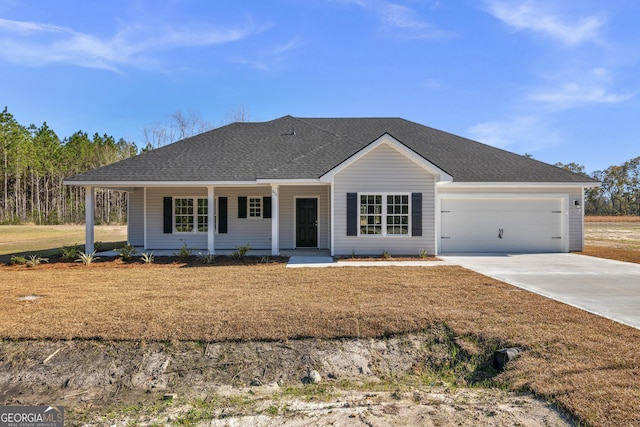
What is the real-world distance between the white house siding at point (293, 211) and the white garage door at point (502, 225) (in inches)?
183

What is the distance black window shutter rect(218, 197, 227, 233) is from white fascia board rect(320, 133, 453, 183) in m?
4.73

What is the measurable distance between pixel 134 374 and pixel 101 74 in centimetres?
2550

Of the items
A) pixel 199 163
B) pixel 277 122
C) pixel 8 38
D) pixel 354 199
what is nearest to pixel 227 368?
pixel 354 199

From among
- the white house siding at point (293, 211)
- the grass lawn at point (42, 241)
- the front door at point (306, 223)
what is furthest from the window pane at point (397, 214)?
the grass lawn at point (42, 241)

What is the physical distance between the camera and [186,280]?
888 centimetres

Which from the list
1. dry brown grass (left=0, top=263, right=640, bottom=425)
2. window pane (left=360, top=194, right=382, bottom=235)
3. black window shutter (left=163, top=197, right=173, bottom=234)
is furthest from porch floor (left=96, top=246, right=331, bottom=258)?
dry brown grass (left=0, top=263, right=640, bottom=425)

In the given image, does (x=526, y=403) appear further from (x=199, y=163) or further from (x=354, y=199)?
(x=199, y=163)

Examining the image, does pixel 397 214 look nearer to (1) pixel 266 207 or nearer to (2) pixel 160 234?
(1) pixel 266 207

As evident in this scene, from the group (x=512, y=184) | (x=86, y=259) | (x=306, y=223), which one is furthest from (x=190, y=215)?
(x=512, y=184)

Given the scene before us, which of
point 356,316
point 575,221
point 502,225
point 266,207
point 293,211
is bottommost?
point 356,316

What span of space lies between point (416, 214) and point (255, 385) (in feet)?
31.3

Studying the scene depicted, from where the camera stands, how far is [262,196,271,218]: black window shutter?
580 inches

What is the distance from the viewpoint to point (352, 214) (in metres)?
12.6

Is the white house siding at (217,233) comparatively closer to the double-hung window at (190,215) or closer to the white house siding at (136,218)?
the double-hung window at (190,215)
